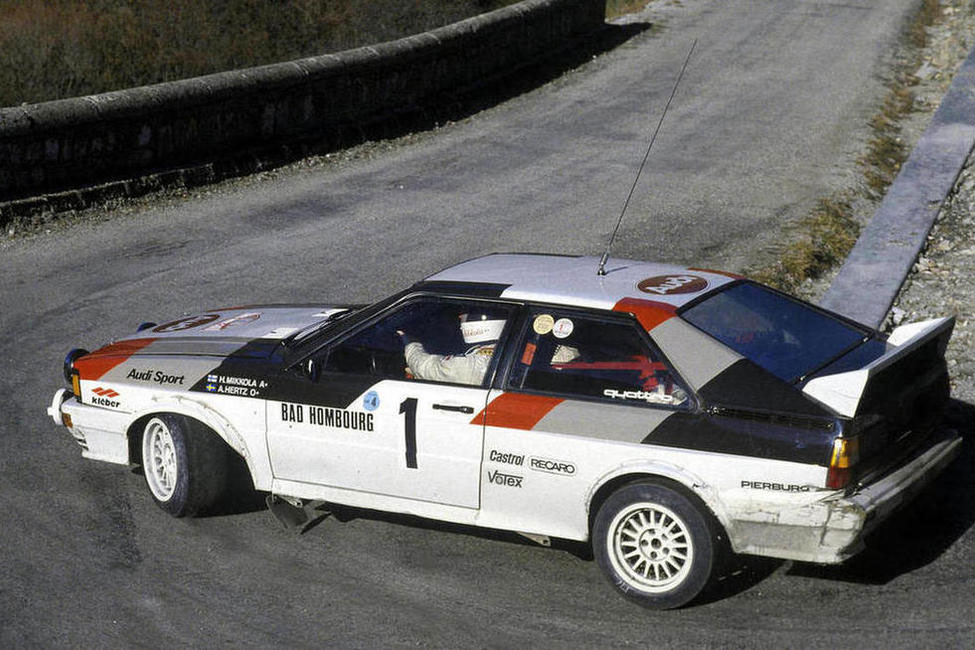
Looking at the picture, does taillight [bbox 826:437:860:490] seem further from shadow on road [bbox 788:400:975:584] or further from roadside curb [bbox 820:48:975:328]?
roadside curb [bbox 820:48:975:328]

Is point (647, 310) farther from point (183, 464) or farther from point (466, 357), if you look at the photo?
point (183, 464)

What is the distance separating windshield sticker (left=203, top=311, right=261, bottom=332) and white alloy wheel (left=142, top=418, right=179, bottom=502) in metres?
0.77

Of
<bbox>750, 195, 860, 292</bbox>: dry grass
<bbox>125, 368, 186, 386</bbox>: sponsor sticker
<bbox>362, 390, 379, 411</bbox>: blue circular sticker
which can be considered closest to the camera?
<bbox>362, 390, 379, 411</bbox>: blue circular sticker

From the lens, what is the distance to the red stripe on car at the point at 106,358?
6.49 metres

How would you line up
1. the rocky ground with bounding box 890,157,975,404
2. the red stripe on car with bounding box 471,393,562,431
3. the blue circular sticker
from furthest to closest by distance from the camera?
the rocky ground with bounding box 890,157,975,404 → the blue circular sticker → the red stripe on car with bounding box 471,393,562,431

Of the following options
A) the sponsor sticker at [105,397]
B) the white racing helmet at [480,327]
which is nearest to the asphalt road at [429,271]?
the sponsor sticker at [105,397]

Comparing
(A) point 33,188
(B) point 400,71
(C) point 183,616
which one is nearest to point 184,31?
(B) point 400,71

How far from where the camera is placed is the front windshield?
5379 millimetres

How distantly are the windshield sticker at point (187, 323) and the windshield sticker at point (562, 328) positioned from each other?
2.54 meters

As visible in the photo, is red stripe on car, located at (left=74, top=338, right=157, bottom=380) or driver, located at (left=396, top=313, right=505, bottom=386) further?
red stripe on car, located at (left=74, top=338, right=157, bottom=380)

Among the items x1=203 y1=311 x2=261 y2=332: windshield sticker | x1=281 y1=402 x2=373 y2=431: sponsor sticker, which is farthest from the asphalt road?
x1=203 y1=311 x2=261 y2=332: windshield sticker

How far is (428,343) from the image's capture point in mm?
5789

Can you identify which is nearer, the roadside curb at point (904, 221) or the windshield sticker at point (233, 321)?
the windshield sticker at point (233, 321)

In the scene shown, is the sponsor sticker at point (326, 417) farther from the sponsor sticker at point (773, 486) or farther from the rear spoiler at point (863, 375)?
the rear spoiler at point (863, 375)
